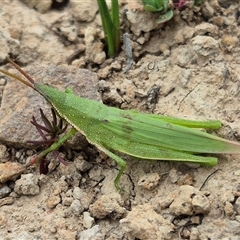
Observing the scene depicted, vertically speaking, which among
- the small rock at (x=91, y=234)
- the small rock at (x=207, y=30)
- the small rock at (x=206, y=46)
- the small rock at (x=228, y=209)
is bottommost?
the small rock at (x=228, y=209)

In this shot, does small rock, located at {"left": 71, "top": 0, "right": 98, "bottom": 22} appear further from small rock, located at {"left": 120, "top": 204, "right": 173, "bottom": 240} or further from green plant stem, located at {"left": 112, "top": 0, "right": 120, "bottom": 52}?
small rock, located at {"left": 120, "top": 204, "right": 173, "bottom": 240}

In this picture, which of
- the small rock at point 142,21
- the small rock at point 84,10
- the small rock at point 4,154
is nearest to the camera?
the small rock at point 4,154

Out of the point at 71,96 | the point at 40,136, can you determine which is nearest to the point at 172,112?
the point at 71,96

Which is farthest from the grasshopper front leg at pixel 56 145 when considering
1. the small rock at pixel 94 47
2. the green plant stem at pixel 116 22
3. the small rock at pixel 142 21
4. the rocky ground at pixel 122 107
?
the small rock at pixel 142 21

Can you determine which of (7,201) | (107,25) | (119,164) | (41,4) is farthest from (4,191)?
(41,4)

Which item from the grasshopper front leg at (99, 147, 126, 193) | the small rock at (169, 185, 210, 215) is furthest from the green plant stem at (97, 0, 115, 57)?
the small rock at (169, 185, 210, 215)

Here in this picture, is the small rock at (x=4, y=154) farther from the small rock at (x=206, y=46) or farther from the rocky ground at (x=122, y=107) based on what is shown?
the small rock at (x=206, y=46)
